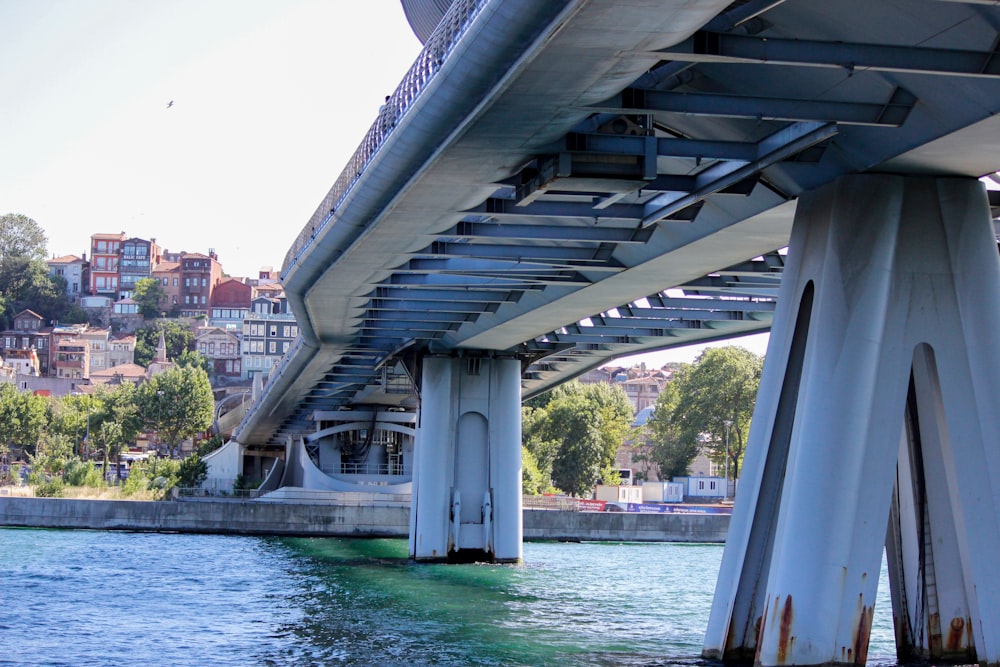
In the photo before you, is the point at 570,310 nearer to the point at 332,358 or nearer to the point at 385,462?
the point at 332,358

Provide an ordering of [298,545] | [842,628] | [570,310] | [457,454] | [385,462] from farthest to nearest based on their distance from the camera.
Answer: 1. [385,462]
2. [298,545]
3. [457,454]
4. [570,310]
5. [842,628]

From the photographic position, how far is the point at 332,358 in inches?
1786

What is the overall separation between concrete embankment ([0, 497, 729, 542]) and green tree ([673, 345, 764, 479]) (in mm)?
49414

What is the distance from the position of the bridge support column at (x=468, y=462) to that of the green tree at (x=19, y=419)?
77085 mm

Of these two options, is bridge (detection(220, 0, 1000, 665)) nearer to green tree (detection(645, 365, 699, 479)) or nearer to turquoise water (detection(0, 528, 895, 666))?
turquoise water (detection(0, 528, 895, 666))

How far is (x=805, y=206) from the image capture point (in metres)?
18.5

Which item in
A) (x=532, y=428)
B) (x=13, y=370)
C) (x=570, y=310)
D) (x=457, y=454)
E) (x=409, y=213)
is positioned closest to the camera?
(x=409, y=213)

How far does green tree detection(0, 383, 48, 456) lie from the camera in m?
113

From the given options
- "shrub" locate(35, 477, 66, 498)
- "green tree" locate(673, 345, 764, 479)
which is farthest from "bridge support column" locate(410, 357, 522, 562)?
"green tree" locate(673, 345, 764, 479)

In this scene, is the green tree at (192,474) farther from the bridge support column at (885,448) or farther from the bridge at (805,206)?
the bridge support column at (885,448)

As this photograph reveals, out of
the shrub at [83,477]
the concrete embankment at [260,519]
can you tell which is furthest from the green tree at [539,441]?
the concrete embankment at [260,519]

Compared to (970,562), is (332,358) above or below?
above

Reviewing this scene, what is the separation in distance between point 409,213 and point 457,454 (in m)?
24.1

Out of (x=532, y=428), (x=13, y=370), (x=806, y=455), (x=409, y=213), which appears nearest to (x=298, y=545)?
(x=409, y=213)
